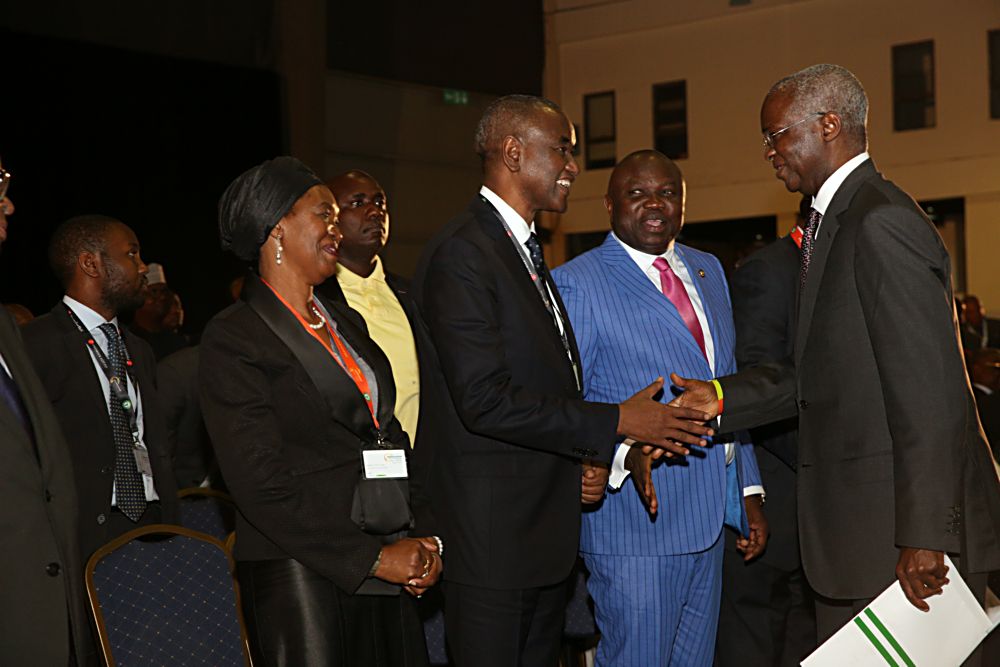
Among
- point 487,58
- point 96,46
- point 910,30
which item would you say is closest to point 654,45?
A: point 910,30

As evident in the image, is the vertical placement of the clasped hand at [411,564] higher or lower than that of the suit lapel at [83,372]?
lower

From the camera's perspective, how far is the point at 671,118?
2019cm

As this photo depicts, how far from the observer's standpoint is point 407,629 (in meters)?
2.90

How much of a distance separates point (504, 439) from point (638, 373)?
2.38ft

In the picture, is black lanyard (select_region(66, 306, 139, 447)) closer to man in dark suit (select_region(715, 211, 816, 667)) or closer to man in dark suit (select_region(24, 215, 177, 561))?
man in dark suit (select_region(24, 215, 177, 561))

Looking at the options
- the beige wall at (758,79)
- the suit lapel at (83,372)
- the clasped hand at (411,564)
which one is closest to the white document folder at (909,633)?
the clasped hand at (411,564)

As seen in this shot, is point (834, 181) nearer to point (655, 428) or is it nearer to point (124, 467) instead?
point (655, 428)

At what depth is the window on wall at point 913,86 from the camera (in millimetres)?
17688

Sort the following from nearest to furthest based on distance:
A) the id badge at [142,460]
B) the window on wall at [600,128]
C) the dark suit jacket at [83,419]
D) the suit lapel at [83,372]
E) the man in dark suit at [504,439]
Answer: the man in dark suit at [504,439], the dark suit jacket at [83,419], the suit lapel at [83,372], the id badge at [142,460], the window on wall at [600,128]

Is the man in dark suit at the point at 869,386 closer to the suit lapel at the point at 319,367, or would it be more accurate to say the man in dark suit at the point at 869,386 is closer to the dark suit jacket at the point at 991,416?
the suit lapel at the point at 319,367

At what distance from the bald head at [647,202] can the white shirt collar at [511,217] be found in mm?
748

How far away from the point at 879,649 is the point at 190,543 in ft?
6.04

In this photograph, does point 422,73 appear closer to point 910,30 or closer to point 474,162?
point 474,162

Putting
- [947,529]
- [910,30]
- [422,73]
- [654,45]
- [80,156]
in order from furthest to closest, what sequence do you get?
1. [654,45]
2. [910,30]
3. [422,73]
4. [80,156]
5. [947,529]
